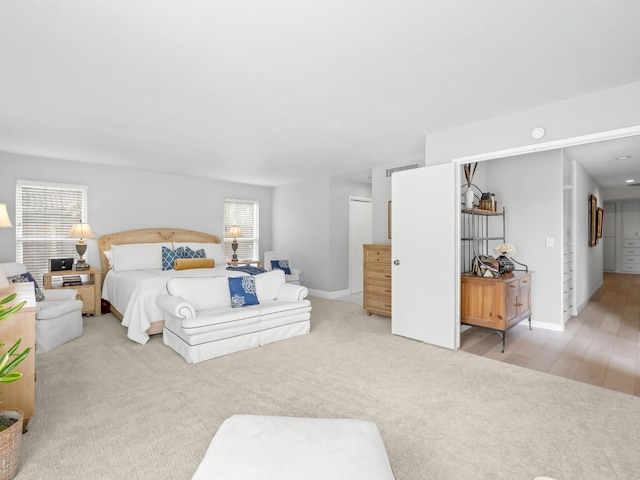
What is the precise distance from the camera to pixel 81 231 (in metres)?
5.06

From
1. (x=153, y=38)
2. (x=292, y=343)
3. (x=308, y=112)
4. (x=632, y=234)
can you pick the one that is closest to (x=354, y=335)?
(x=292, y=343)

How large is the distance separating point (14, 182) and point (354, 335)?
5.32 m

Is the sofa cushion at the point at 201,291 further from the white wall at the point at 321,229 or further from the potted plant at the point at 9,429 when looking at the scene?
the white wall at the point at 321,229

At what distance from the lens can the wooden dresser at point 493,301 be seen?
361cm

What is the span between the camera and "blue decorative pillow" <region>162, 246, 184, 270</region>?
5633 mm

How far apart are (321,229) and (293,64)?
4590 millimetres

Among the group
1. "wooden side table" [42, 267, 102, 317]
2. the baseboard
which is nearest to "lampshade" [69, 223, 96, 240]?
"wooden side table" [42, 267, 102, 317]

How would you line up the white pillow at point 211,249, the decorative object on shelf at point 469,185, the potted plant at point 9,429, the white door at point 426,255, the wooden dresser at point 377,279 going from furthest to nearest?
the white pillow at point 211,249, the wooden dresser at point 377,279, the decorative object on shelf at point 469,185, the white door at point 426,255, the potted plant at point 9,429

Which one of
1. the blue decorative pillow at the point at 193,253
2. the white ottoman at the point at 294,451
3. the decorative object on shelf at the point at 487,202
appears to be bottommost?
the white ottoman at the point at 294,451

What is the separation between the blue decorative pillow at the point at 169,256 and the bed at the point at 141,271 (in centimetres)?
8

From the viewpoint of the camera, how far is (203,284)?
12.6 ft

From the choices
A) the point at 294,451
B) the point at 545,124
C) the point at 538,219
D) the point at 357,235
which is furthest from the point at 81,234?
the point at 538,219

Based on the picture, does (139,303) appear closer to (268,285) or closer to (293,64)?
(268,285)

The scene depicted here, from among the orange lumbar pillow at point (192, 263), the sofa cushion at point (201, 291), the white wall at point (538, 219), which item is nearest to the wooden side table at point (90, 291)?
the orange lumbar pillow at point (192, 263)
